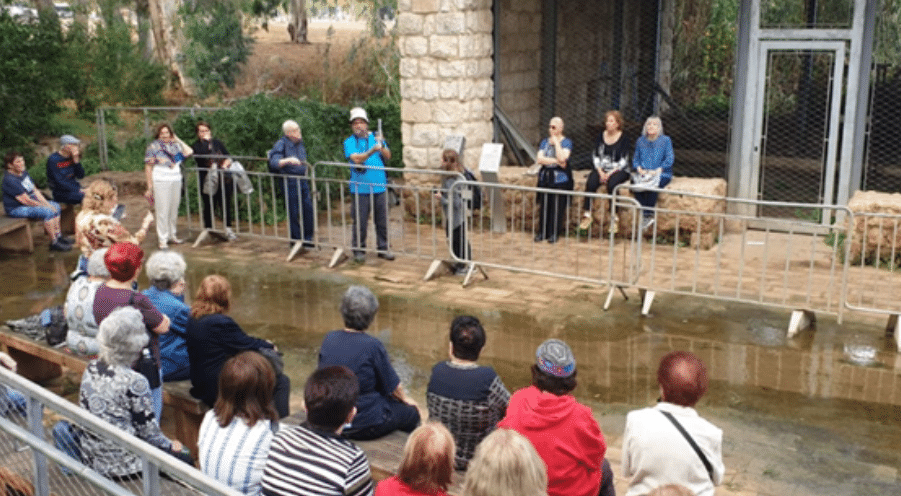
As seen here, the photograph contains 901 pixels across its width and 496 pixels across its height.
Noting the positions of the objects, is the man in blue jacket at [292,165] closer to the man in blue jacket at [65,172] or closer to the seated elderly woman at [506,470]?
the man in blue jacket at [65,172]

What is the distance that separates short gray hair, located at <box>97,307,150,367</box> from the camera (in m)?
4.91

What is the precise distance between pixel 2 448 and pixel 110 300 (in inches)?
39.2

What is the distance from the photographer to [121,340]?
4.90 metres

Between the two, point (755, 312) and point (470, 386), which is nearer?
point (470, 386)

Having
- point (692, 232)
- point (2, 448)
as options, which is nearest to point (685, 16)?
point (692, 232)

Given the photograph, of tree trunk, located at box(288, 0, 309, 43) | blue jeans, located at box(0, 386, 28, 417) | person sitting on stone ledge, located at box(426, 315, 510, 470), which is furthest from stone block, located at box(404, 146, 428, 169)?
tree trunk, located at box(288, 0, 309, 43)

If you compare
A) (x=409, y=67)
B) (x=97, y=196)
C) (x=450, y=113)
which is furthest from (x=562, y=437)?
(x=409, y=67)

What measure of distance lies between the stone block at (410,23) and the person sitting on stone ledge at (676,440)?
27.3ft

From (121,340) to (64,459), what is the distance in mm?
774

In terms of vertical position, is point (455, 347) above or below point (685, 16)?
below

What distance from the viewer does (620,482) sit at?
5.76 metres

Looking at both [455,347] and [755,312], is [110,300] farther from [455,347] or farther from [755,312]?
[755,312]

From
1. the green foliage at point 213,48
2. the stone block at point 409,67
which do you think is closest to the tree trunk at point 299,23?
the green foliage at point 213,48

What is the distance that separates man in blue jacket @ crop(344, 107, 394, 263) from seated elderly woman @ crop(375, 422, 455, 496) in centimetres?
664
